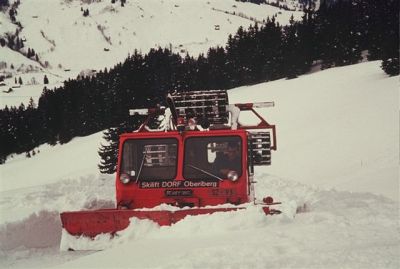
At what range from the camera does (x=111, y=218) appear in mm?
6762

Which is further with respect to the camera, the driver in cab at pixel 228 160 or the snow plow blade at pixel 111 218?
the driver in cab at pixel 228 160

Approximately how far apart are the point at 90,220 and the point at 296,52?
60.6 m

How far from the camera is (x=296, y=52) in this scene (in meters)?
64.5

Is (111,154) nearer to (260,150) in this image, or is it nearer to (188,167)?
(260,150)

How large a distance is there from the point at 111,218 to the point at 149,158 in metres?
1.77

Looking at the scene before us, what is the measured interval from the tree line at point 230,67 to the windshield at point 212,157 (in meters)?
45.5

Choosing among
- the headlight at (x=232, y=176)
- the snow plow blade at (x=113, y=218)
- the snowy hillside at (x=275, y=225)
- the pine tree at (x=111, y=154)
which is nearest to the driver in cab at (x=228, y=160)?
the headlight at (x=232, y=176)

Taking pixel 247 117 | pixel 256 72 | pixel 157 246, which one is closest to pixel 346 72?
pixel 247 117

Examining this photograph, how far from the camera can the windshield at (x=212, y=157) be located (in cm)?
812

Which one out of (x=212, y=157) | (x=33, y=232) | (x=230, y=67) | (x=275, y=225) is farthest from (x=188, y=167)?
(x=230, y=67)

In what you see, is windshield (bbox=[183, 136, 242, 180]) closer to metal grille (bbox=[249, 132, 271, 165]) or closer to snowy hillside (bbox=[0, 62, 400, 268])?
metal grille (bbox=[249, 132, 271, 165])

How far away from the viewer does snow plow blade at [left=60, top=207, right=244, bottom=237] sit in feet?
21.6

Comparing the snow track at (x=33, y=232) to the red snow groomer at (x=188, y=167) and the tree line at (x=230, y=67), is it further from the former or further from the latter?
the tree line at (x=230, y=67)

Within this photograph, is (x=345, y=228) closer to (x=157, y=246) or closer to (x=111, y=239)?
(x=157, y=246)
